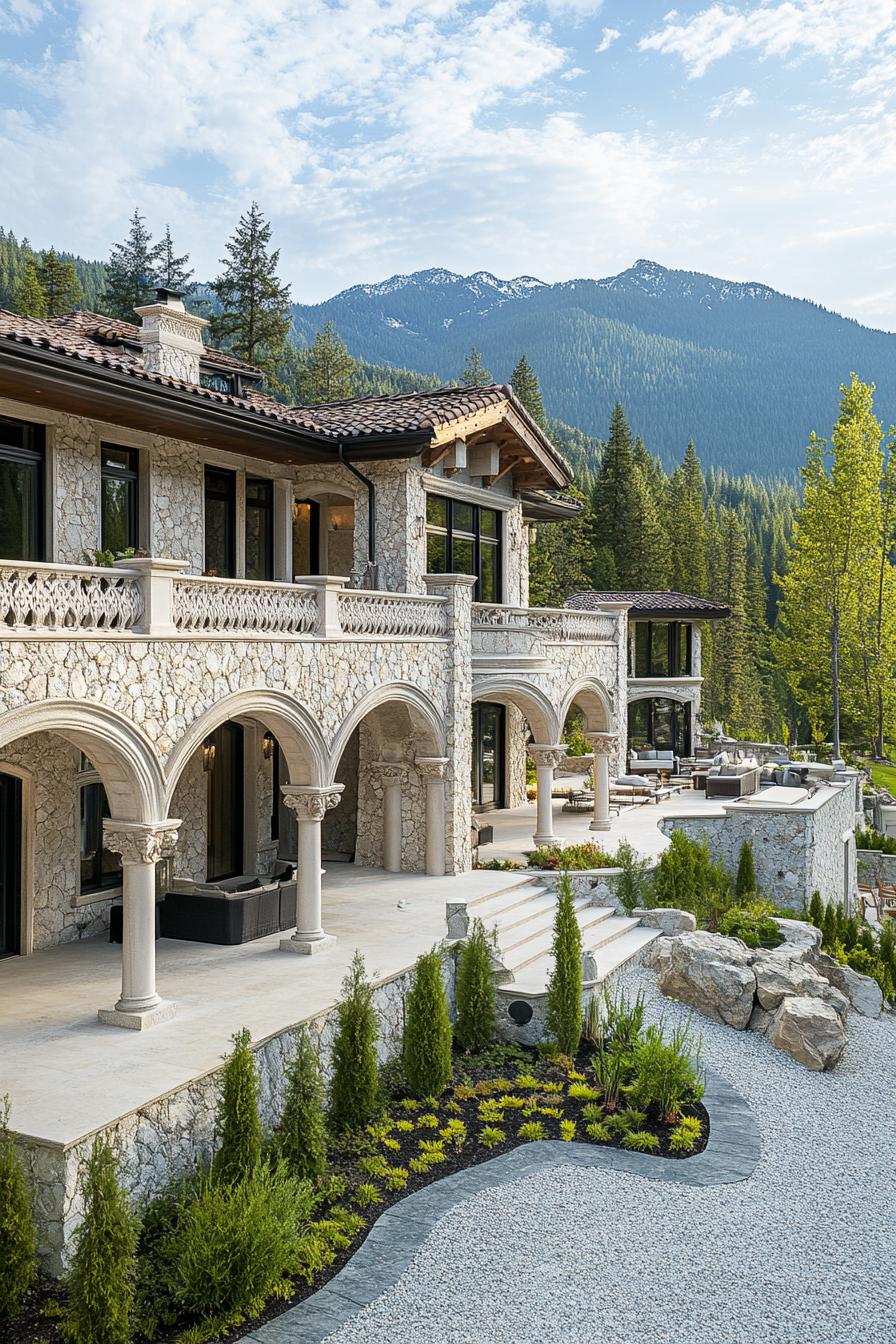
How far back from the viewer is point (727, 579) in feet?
211

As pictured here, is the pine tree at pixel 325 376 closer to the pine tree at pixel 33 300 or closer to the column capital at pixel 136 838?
the pine tree at pixel 33 300

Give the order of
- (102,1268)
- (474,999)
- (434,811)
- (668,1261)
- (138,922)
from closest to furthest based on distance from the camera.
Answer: (102,1268)
(668,1261)
(138,922)
(474,999)
(434,811)

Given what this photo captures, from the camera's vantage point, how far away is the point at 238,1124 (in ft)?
29.5

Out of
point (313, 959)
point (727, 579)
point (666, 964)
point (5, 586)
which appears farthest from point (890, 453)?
point (5, 586)

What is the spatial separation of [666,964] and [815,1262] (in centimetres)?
657

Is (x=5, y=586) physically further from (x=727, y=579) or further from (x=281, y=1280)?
(x=727, y=579)

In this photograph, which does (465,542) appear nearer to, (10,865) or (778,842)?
(778,842)

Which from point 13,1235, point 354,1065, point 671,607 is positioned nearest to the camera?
point 13,1235

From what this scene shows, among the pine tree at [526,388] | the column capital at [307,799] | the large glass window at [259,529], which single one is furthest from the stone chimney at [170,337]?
the pine tree at [526,388]

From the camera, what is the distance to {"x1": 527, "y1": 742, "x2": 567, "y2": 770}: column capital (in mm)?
21688

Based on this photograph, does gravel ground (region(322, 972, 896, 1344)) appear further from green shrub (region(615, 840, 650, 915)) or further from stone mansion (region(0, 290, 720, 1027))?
green shrub (region(615, 840, 650, 915))

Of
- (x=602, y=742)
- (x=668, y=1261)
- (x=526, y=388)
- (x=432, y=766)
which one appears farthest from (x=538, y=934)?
(x=526, y=388)

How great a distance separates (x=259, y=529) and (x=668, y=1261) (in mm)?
13259

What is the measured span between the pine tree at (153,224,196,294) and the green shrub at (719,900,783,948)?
53.2 meters
